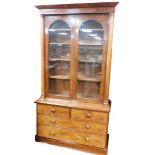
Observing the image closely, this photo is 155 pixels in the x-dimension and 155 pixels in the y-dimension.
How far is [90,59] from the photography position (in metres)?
2.22

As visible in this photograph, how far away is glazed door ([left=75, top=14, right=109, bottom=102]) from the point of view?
6.66 ft

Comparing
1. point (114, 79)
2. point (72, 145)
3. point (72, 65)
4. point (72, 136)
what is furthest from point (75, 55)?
point (72, 145)

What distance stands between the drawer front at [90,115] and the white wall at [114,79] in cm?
38

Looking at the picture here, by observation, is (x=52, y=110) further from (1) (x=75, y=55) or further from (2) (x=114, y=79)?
(2) (x=114, y=79)

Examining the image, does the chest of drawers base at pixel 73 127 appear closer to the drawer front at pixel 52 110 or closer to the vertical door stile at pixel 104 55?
the drawer front at pixel 52 110

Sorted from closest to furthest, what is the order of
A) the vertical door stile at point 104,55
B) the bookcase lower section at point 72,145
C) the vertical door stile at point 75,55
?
the vertical door stile at point 104,55
the vertical door stile at point 75,55
the bookcase lower section at point 72,145

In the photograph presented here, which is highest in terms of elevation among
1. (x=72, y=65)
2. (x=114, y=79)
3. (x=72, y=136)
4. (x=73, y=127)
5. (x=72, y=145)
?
(x=72, y=65)

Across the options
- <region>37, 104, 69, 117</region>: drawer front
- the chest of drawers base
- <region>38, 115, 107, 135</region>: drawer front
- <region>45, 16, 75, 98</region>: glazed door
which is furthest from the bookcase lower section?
<region>45, 16, 75, 98</region>: glazed door

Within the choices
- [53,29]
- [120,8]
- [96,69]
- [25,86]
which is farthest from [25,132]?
[120,8]

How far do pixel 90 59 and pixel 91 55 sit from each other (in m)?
0.06

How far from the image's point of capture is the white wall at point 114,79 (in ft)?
6.83

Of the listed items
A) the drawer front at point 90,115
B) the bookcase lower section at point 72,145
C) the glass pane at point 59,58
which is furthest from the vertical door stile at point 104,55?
the bookcase lower section at point 72,145

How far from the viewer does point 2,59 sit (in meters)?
2.31

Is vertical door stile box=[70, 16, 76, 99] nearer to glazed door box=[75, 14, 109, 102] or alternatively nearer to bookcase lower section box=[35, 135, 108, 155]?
glazed door box=[75, 14, 109, 102]
